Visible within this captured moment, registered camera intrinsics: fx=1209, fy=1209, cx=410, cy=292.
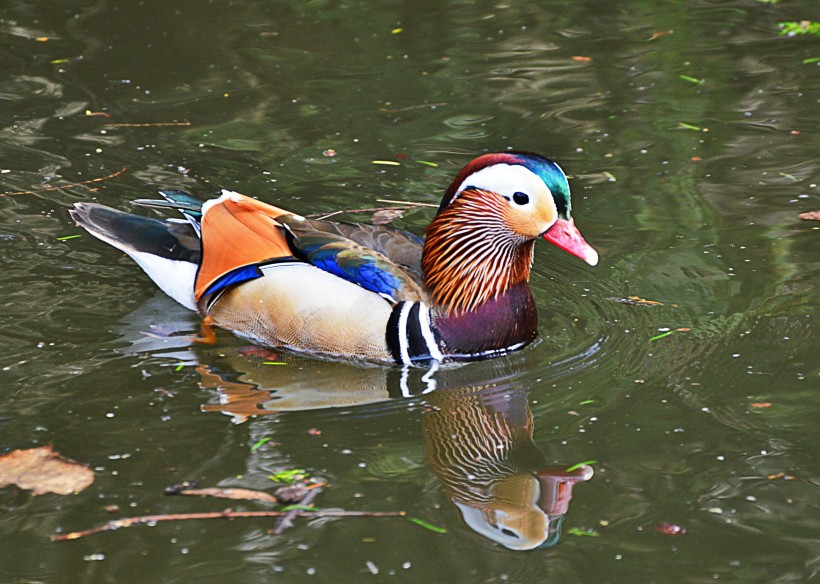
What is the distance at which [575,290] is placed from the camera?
6.56m

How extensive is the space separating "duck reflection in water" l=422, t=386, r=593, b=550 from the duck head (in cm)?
57

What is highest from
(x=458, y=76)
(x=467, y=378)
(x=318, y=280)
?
(x=458, y=76)

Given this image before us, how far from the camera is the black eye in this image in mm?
5656

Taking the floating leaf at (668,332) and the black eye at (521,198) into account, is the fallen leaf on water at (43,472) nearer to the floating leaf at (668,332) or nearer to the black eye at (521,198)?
the black eye at (521,198)

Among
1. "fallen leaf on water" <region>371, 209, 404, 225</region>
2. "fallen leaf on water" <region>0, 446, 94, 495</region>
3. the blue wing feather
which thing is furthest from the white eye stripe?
"fallen leaf on water" <region>0, 446, 94, 495</region>

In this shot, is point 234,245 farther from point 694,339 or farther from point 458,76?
point 458,76

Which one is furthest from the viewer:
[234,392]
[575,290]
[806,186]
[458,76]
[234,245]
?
[458,76]

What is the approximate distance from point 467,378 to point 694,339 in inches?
45.5

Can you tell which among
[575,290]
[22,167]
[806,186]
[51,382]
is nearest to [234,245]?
[51,382]

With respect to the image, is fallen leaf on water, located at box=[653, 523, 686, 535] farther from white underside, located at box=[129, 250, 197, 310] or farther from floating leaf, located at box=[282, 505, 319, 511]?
white underside, located at box=[129, 250, 197, 310]

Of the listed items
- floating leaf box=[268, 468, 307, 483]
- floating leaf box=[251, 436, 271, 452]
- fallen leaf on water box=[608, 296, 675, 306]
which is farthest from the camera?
fallen leaf on water box=[608, 296, 675, 306]

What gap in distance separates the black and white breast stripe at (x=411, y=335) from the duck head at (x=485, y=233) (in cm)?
14

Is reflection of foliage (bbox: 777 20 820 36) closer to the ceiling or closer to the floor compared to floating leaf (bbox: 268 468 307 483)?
closer to the ceiling

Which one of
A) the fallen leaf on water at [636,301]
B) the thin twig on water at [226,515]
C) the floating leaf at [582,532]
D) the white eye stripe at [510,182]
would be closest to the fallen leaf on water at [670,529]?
the floating leaf at [582,532]
